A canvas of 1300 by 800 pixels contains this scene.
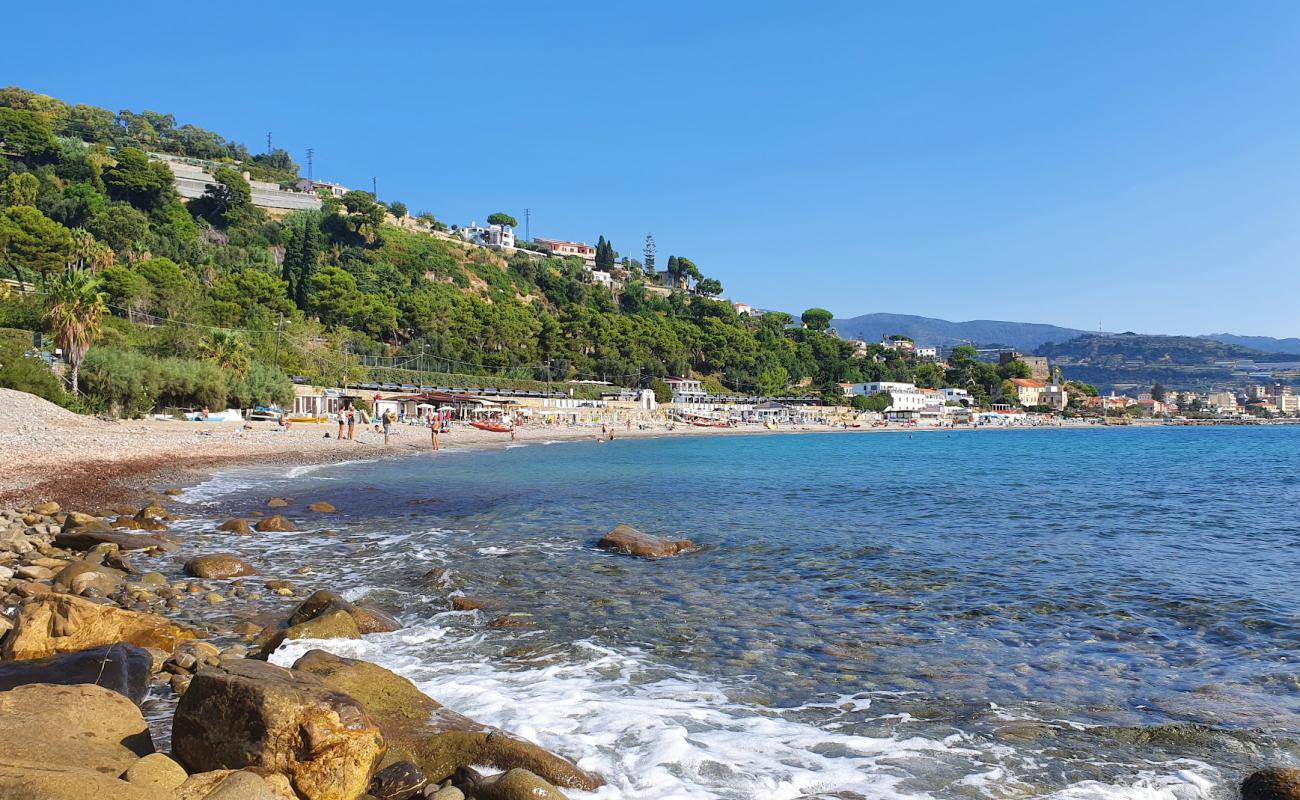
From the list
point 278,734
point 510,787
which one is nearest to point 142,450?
point 278,734

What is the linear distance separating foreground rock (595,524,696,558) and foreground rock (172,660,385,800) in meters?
9.47

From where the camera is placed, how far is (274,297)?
7950 centimetres

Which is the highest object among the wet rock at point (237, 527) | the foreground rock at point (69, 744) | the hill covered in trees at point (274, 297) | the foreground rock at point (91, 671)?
the hill covered in trees at point (274, 297)

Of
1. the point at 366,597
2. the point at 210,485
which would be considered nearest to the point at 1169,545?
the point at 366,597

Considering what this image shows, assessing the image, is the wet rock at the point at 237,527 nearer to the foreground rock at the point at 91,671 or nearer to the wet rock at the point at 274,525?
the wet rock at the point at 274,525

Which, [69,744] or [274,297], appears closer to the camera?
[69,744]

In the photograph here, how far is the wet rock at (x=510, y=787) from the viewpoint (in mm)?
4824

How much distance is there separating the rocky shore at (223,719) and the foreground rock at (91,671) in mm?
15

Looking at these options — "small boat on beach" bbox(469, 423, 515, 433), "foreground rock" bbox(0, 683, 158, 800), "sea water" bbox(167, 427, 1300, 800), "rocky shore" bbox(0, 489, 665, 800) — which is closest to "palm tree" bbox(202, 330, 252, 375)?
"small boat on beach" bbox(469, 423, 515, 433)

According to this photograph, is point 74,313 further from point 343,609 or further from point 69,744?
point 69,744

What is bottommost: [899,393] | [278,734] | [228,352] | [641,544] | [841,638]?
[841,638]

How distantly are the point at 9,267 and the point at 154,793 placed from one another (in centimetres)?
7945

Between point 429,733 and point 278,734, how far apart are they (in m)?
1.35

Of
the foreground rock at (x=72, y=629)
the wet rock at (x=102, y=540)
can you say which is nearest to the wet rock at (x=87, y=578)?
the wet rock at (x=102, y=540)
